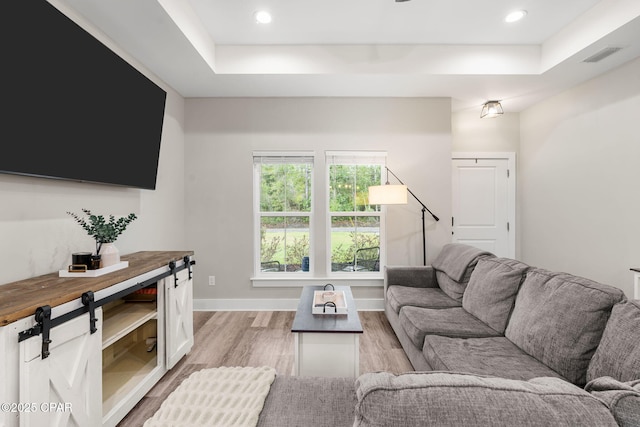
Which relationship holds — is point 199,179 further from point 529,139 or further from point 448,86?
point 529,139

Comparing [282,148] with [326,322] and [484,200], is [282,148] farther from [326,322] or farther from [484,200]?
[484,200]

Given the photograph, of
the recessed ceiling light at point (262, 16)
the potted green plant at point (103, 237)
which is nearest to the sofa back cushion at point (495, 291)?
the potted green plant at point (103, 237)

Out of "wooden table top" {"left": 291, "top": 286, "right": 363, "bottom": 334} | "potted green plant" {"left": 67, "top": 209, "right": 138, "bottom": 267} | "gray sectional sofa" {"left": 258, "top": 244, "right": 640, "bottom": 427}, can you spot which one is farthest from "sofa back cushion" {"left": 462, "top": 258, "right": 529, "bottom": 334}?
"potted green plant" {"left": 67, "top": 209, "right": 138, "bottom": 267}

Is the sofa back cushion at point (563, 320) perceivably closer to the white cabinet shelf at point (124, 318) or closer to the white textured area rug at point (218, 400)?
the white textured area rug at point (218, 400)

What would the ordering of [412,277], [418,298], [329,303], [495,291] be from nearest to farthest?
1. [495,291]
2. [329,303]
3. [418,298]
4. [412,277]

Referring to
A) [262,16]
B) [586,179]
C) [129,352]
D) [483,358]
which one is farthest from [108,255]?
[586,179]

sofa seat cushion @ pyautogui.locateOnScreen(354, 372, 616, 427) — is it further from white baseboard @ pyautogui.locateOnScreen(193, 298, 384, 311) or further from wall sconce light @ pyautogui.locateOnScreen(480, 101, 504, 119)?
wall sconce light @ pyautogui.locateOnScreen(480, 101, 504, 119)

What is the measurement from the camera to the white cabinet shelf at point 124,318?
70.6 inches

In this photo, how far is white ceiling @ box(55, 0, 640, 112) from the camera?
2.38 m

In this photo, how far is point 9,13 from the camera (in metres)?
1.45

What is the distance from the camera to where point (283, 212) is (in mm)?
3803

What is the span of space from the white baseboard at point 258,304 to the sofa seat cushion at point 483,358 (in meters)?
1.74

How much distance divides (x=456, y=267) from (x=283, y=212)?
2107mm

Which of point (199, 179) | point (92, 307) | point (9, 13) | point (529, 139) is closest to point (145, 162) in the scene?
point (199, 179)
